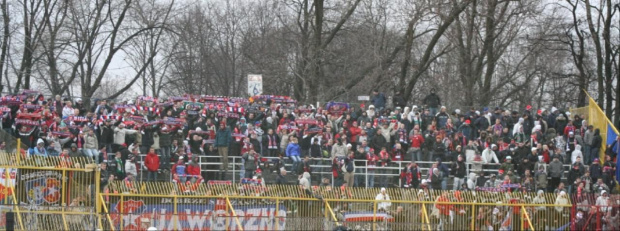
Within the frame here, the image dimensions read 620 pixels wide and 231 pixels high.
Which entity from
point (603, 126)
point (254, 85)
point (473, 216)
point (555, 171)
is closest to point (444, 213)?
point (473, 216)

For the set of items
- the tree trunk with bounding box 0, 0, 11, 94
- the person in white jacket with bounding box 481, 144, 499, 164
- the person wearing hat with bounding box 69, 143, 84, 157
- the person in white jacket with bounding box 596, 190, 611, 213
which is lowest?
the person in white jacket with bounding box 596, 190, 611, 213

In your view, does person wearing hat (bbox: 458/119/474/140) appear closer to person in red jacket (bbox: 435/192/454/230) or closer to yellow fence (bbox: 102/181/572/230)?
yellow fence (bbox: 102/181/572/230)

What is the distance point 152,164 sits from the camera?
1210 inches

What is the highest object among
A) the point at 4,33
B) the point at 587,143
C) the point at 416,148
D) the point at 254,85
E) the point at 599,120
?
the point at 4,33

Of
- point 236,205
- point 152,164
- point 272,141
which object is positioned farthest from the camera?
point 272,141

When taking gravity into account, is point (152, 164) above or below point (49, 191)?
above

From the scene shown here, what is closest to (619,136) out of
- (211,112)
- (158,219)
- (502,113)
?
(502,113)

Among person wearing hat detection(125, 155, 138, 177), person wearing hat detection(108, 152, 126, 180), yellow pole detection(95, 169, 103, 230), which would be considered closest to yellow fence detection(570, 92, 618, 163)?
person wearing hat detection(125, 155, 138, 177)

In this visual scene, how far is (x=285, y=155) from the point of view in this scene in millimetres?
33500

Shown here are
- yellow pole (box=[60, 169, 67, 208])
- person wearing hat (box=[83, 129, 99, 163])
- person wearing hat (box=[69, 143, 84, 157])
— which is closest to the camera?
yellow pole (box=[60, 169, 67, 208])

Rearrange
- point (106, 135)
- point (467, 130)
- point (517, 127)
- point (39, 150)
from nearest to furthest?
point (39, 150) < point (106, 135) < point (467, 130) < point (517, 127)

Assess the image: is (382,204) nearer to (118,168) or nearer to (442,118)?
(118,168)

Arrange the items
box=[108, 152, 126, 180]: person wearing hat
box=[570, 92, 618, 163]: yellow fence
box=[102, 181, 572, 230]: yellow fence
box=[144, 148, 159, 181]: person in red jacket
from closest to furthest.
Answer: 1. box=[102, 181, 572, 230]: yellow fence
2. box=[108, 152, 126, 180]: person wearing hat
3. box=[144, 148, 159, 181]: person in red jacket
4. box=[570, 92, 618, 163]: yellow fence

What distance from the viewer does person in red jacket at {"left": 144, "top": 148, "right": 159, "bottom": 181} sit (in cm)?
3072
